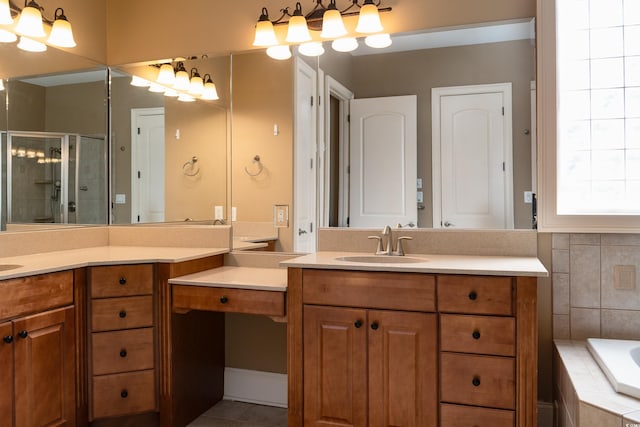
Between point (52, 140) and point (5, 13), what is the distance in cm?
68

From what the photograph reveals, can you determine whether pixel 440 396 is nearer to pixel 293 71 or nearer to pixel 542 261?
pixel 542 261

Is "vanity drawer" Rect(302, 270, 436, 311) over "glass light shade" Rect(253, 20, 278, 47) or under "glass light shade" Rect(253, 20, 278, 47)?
under

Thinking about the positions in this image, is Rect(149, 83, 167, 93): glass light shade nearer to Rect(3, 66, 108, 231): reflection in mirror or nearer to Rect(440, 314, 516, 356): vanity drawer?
Rect(3, 66, 108, 231): reflection in mirror

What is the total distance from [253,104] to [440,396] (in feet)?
6.08

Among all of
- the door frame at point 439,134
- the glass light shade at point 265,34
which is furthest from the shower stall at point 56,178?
the door frame at point 439,134

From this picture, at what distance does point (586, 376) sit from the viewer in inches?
67.9

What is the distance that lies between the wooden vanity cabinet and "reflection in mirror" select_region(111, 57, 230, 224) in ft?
2.99

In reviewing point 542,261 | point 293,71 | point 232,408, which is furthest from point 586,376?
point 293,71

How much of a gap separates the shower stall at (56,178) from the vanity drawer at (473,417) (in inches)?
89.9

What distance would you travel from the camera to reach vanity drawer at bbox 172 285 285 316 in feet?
6.96

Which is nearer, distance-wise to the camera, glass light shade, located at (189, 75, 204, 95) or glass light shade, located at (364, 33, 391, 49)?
glass light shade, located at (364, 33, 391, 49)

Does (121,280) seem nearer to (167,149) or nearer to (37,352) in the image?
(37,352)

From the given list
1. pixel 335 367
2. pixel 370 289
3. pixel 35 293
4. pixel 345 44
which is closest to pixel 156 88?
pixel 345 44

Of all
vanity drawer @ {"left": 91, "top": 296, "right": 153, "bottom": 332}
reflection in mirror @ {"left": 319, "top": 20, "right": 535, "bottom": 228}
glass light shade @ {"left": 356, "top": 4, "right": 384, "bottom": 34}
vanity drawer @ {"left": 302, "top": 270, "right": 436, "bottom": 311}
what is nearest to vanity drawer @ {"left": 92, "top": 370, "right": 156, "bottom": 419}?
vanity drawer @ {"left": 91, "top": 296, "right": 153, "bottom": 332}
